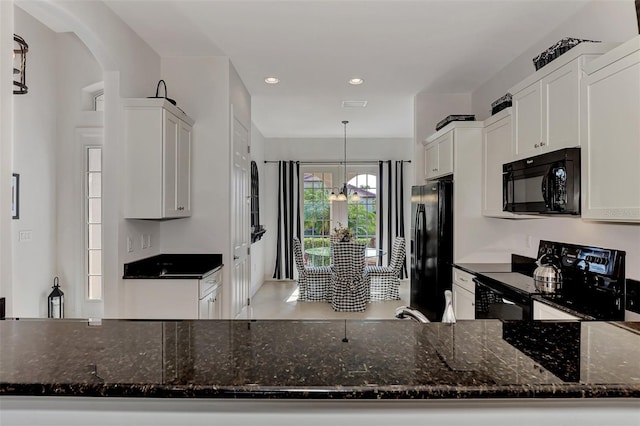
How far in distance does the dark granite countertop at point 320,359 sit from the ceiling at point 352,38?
7.54 feet

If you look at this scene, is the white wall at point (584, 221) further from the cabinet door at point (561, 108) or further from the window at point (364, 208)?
the window at point (364, 208)

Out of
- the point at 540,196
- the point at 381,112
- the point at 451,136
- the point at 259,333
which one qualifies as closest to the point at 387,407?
the point at 259,333

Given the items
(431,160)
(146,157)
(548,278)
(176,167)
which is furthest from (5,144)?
(431,160)

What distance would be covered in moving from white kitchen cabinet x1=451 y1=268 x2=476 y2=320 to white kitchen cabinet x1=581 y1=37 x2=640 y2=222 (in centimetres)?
Result: 129

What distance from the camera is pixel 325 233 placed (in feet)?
25.8

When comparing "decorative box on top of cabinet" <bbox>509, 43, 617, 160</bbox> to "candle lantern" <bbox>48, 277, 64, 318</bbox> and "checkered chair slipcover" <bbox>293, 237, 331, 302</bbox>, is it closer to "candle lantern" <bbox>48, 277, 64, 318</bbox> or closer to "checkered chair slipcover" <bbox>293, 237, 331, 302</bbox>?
"checkered chair slipcover" <bbox>293, 237, 331, 302</bbox>

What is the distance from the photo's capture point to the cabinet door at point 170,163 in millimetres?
3062

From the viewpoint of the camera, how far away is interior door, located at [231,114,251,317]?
13.0 ft

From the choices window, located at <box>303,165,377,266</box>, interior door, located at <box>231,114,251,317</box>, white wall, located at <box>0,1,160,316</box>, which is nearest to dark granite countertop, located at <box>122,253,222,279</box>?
white wall, located at <box>0,1,160,316</box>

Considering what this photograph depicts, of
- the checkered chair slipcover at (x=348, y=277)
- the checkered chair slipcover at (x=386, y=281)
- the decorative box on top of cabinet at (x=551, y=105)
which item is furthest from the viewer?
the checkered chair slipcover at (x=386, y=281)

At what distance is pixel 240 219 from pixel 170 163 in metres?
1.24

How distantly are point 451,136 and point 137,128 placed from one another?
275 centimetres

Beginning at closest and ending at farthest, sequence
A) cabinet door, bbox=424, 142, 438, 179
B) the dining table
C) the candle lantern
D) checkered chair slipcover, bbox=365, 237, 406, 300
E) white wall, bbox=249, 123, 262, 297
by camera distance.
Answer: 1. the candle lantern
2. cabinet door, bbox=424, 142, 438, 179
3. the dining table
4. checkered chair slipcover, bbox=365, 237, 406, 300
5. white wall, bbox=249, 123, 262, 297

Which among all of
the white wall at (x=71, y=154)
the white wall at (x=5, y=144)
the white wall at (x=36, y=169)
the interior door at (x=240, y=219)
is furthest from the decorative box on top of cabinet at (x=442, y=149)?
the white wall at (x=36, y=169)
